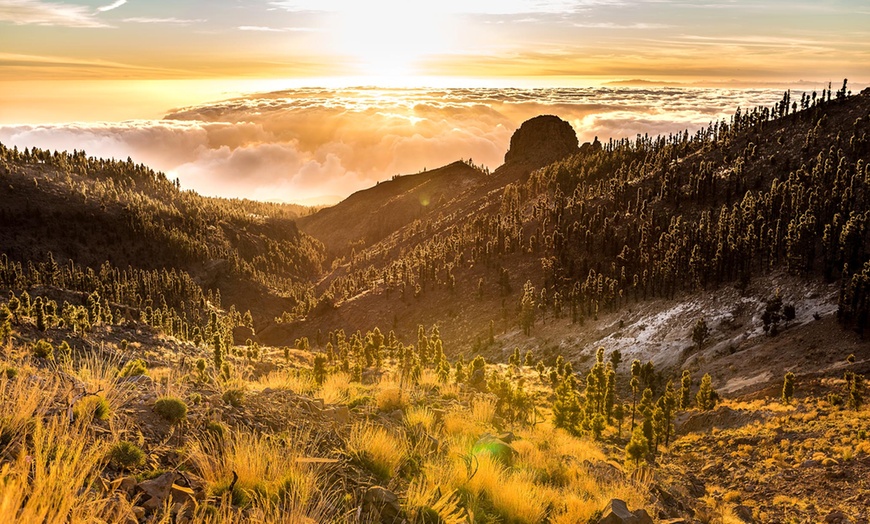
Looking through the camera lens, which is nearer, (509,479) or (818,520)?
(509,479)

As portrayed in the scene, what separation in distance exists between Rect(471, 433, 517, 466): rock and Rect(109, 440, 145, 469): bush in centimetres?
697

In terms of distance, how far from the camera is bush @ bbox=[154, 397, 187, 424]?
26.4ft

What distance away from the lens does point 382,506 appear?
714 cm

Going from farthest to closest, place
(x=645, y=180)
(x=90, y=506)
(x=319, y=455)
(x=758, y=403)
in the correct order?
(x=645, y=180), (x=758, y=403), (x=319, y=455), (x=90, y=506)

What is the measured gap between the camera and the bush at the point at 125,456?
636cm

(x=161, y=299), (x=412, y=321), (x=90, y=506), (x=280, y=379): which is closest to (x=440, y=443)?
(x=280, y=379)

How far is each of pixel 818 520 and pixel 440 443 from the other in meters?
27.1

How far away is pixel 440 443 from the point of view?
1058 cm

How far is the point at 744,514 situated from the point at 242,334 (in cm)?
15326

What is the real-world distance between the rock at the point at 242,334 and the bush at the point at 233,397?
153m

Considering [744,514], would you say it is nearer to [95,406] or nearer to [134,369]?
[134,369]

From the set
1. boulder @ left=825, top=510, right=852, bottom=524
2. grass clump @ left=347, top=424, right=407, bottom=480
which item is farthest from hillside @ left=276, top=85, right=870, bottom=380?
grass clump @ left=347, top=424, right=407, bottom=480

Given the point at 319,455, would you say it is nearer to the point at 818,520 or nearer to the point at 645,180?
the point at 818,520

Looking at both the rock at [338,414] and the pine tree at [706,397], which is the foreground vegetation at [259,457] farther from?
the pine tree at [706,397]
